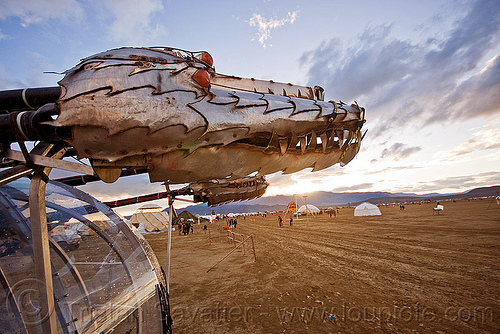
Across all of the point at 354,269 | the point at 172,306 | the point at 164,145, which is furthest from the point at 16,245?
the point at 354,269

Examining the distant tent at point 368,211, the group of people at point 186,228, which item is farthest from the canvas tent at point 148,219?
the distant tent at point 368,211

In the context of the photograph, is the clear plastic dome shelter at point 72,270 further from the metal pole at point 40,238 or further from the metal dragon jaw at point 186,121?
the metal dragon jaw at point 186,121

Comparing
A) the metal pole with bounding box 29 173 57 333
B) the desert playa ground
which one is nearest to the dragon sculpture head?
the metal pole with bounding box 29 173 57 333

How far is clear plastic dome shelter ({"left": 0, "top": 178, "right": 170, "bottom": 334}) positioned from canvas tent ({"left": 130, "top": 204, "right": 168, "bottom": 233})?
39.2 meters

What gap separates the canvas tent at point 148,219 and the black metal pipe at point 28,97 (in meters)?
40.5

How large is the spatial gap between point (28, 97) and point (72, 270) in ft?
4.85

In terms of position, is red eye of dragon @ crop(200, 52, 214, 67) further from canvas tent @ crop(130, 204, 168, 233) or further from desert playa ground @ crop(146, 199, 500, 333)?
canvas tent @ crop(130, 204, 168, 233)

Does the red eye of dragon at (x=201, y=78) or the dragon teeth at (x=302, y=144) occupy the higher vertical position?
the red eye of dragon at (x=201, y=78)

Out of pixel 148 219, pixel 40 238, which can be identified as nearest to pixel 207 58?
pixel 40 238

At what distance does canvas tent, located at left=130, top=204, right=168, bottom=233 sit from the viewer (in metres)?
37.2

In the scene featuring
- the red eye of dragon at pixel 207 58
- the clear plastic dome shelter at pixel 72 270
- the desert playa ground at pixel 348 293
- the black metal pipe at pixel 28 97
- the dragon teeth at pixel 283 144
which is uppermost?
the red eye of dragon at pixel 207 58

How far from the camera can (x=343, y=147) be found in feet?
5.33

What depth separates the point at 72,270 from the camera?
193 cm

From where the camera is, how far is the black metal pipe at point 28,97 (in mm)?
1339
